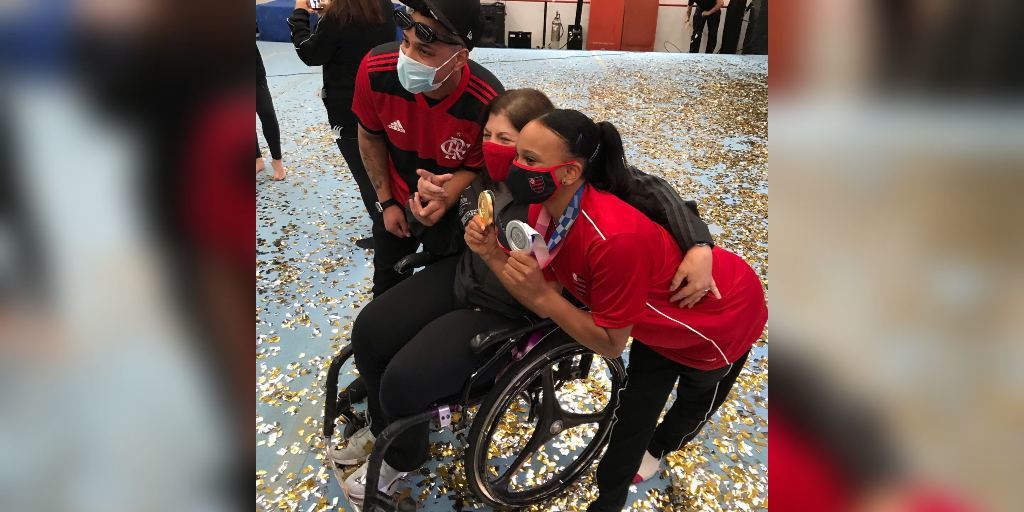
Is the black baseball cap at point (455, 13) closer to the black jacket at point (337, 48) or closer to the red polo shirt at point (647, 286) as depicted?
the red polo shirt at point (647, 286)

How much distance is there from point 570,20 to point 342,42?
371 inches

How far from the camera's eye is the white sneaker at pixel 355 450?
1.74m

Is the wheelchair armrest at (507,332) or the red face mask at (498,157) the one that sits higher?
the red face mask at (498,157)

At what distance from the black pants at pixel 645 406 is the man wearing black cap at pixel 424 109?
0.77m

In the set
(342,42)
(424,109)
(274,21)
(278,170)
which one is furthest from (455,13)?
(274,21)

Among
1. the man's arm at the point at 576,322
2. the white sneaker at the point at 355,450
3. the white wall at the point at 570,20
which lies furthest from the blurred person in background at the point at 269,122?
the white wall at the point at 570,20

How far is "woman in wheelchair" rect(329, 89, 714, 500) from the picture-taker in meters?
1.33

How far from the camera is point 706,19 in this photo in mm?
9836

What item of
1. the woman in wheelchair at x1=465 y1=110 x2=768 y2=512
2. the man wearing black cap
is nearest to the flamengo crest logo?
the man wearing black cap

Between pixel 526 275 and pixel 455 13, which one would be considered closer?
pixel 526 275

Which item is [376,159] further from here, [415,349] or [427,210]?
[415,349]

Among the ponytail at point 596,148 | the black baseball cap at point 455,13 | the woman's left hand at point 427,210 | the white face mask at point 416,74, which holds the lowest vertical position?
the woman's left hand at point 427,210
